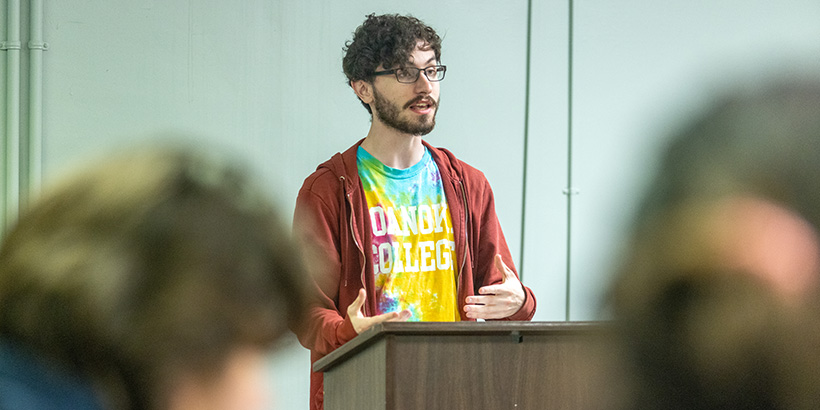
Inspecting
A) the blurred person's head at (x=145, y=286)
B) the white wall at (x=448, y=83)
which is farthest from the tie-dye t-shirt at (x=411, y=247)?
the blurred person's head at (x=145, y=286)

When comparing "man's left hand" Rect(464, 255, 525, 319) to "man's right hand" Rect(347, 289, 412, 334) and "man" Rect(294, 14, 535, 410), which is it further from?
"man's right hand" Rect(347, 289, 412, 334)

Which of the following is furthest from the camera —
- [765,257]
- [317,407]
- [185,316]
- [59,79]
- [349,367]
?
[59,79]

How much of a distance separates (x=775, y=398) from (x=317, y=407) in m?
2.42

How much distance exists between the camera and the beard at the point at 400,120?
123 inches

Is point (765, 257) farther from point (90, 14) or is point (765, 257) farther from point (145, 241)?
point (90, 14)

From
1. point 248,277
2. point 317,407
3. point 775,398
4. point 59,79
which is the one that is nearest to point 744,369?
point 775,398

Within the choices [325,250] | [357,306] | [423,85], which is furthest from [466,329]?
[423,85]

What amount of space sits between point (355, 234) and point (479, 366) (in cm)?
93

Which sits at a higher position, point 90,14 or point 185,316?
point 90,14

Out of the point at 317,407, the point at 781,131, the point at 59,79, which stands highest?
the point at 59,79

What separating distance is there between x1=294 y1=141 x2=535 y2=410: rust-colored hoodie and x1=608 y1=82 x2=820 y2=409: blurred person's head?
86.5 inches

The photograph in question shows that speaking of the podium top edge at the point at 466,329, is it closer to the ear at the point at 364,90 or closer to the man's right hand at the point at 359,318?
the man's right hand at the point at 359,318

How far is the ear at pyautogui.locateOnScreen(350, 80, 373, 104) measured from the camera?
3277 mm

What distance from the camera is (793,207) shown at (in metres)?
0.49
